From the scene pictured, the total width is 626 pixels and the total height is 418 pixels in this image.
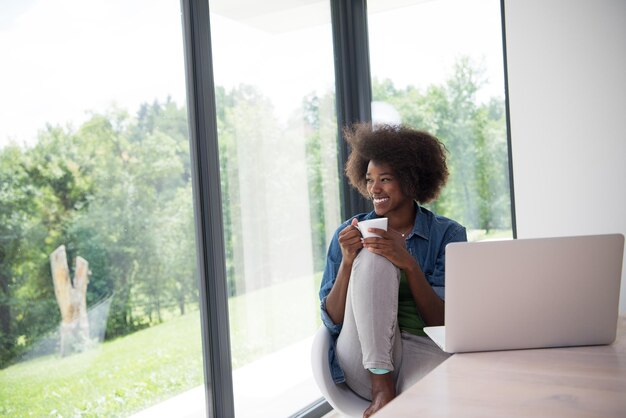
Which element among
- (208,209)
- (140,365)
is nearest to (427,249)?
(208,209)

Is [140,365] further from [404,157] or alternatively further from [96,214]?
[404,157]

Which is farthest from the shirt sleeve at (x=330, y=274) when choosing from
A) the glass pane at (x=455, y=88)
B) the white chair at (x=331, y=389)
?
the glass pane at (x=455, y=88)

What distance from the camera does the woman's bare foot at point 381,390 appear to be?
6.07ft

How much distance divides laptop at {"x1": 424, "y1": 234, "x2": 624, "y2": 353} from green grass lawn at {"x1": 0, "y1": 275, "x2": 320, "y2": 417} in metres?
1.15

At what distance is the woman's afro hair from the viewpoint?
238cm

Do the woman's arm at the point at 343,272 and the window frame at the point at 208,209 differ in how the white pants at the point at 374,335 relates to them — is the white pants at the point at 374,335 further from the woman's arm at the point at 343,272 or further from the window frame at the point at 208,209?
the window frame at the point at 208,209

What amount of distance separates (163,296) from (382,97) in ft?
5.68

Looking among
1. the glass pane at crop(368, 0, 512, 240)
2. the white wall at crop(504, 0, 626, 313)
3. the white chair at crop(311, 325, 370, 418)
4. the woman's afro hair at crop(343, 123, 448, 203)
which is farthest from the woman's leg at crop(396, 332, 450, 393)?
the glass pane at crop(368, 0, 512, 240)

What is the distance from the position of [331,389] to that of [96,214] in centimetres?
88

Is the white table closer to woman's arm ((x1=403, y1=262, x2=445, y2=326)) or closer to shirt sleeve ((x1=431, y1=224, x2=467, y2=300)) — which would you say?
woman's arm ((x1=403, y1=262, x2=445, y2=326))

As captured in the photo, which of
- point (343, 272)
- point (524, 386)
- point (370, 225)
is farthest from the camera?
point (343, 272)

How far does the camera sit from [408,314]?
210 cm

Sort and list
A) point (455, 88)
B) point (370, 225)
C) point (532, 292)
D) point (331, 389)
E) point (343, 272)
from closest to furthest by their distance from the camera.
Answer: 1. point (532, 292)
2. point (370, 225)
3. point (331, 389)
4. point (343, 272)
5. point (455, 88)

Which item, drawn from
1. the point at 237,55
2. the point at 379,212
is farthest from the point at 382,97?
the point at 379,212
